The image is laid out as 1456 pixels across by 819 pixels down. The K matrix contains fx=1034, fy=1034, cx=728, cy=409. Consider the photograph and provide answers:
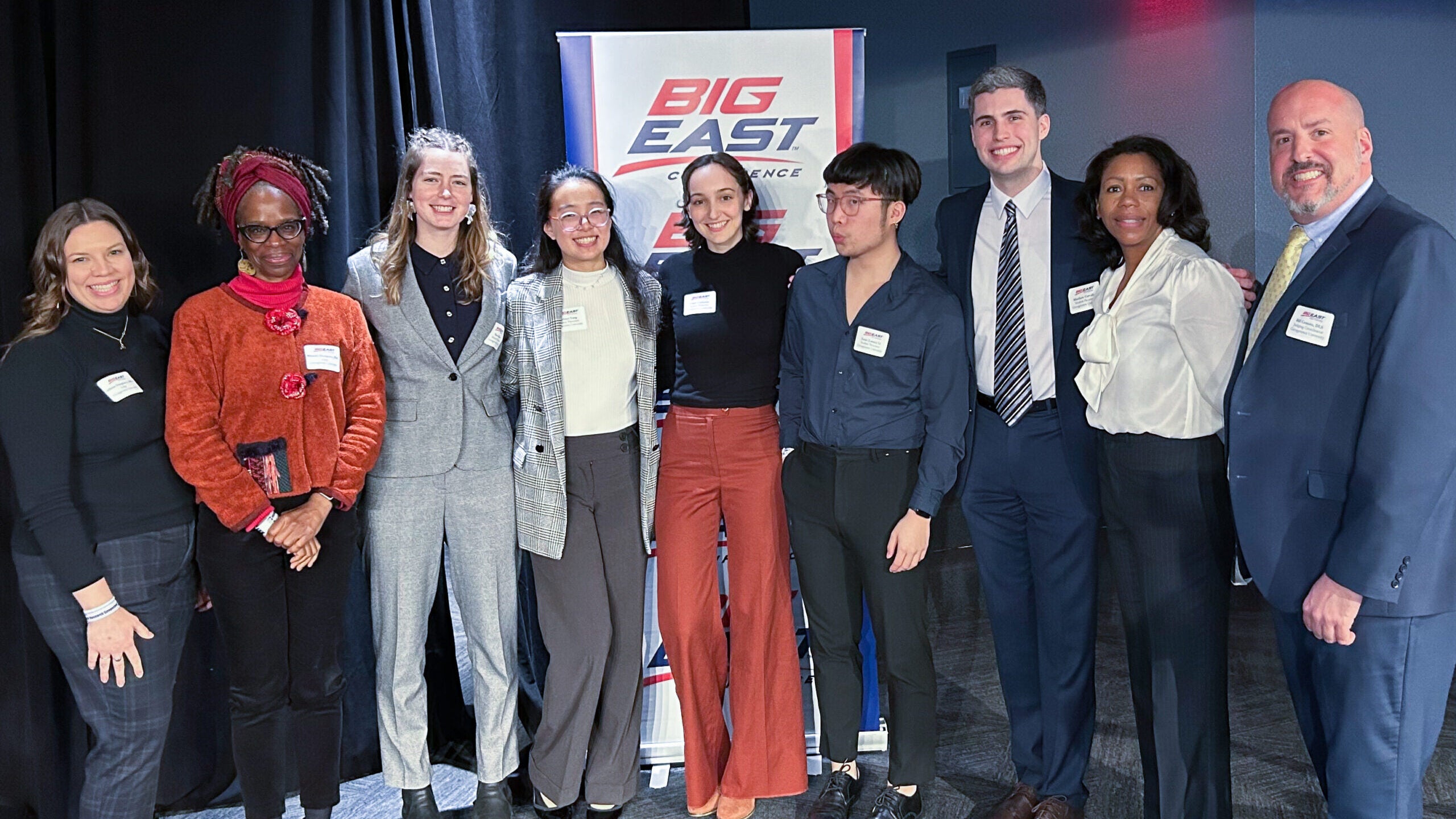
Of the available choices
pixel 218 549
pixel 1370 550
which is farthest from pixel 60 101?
pixel 1370 550

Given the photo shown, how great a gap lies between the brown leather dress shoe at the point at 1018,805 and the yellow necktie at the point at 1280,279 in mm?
1358

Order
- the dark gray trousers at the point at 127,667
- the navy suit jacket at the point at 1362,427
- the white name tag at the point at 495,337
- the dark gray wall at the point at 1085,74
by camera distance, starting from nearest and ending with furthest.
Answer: the navy suit jacket at the point at 1362,427
the dark gray trousers at the point at 127,667
the white name tag at the point at 495,337
the dark gray wall at the point at 1085,74

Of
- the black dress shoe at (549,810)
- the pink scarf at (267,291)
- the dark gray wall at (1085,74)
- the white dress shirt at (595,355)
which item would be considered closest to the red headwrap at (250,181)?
the pink scarf at (267,291)

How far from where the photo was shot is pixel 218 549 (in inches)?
96.7

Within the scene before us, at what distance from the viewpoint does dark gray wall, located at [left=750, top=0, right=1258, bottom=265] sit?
3975 mm

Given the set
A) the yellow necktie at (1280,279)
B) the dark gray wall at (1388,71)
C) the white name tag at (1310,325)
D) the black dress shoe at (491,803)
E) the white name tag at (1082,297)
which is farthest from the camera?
the dark gray wall at (1388,71)

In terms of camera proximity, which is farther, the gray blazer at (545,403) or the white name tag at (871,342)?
the gray blazer at (545,403)

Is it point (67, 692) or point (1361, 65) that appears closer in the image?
point (67, 692)

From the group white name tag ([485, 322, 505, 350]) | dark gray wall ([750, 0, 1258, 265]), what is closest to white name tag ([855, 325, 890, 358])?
white name tag ([485, 322, 505, 350])

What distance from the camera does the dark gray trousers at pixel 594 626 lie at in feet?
9.26

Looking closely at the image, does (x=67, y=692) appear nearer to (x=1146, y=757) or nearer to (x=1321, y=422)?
(x=1146, y=757)

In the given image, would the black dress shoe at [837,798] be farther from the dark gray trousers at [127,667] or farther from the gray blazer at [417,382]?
the dark gray trousers at [127,667]

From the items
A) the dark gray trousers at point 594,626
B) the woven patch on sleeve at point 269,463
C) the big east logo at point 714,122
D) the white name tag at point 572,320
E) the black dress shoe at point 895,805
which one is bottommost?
the black dress shoe at point 895,805

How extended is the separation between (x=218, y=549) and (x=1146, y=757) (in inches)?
92.4
